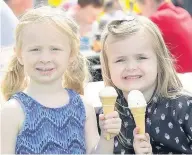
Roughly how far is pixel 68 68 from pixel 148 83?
1.07 ft

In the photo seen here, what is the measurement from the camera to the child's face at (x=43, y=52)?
5.77 ft

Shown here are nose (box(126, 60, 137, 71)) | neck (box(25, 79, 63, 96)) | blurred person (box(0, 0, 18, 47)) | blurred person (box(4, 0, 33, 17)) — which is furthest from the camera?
blurred person (box(4, 0, 33, 17))

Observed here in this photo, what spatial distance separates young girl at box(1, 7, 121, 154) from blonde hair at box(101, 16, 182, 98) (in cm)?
21

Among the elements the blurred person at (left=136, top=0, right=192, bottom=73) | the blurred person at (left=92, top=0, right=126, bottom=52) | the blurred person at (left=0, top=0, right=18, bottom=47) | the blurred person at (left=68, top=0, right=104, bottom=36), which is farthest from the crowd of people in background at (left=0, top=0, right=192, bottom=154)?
the blurred person at (left=68, top=0, right=104, bottom=36)

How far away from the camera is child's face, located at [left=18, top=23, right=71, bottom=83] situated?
5.77 ft

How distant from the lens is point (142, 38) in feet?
6.56

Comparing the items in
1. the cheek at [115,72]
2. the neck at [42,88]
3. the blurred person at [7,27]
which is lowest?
the neck at [42,88]

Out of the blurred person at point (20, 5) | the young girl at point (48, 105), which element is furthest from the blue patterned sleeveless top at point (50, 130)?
the blurred person at point (20, 5)

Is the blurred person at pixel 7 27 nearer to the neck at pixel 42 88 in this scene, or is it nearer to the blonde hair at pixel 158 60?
the blonde hair at pixel 158 60

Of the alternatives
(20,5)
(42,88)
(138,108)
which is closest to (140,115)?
(138,108)

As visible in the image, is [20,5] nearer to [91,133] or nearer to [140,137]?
[91,133]

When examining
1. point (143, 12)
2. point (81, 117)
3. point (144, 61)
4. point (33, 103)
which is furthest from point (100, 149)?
point (143, 12)

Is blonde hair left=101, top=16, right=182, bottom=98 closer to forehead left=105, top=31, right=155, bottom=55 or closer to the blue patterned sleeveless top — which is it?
forehead left=105, top=31, right=155, bottom=55

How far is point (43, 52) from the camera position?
1760 mm
